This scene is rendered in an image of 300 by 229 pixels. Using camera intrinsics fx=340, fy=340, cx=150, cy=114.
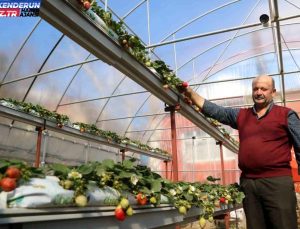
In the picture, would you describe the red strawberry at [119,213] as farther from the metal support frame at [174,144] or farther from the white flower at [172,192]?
the metal support frame at [174,144]

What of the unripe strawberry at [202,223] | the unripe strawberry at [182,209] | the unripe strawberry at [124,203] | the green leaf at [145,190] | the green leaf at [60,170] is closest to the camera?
the green leaf at [60,170]

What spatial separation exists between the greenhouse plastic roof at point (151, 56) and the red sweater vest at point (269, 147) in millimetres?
3579

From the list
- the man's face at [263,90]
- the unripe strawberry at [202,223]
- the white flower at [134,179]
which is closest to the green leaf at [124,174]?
the white flower at [134,179]

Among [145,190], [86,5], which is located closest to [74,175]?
[145,190]

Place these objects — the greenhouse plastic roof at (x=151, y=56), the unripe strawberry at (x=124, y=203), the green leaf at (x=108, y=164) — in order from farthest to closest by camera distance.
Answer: the greenhouse plastic roof at (x=151, y=56) < the green leaf at (x=108, y=164) < the unripe strawberry at (x=124, y=203)

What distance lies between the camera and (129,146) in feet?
39.4

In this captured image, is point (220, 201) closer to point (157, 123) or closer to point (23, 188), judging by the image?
point (23, 188)

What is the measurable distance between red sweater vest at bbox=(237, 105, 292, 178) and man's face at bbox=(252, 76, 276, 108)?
0.38ft

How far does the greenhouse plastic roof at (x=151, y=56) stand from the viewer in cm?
846

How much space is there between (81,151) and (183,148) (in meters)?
4.85

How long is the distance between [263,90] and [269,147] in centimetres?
47

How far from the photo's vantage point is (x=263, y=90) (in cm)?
283

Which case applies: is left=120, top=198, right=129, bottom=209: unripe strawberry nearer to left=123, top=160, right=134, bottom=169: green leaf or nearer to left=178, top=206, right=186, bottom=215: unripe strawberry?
left=123, top=160, right=134, bottom=169: green leaf

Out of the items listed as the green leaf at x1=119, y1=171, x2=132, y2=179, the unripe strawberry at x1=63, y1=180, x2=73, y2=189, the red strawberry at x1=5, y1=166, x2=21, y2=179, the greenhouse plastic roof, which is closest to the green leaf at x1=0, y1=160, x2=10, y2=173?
the red strawberry at x1=5, y1=166, x2=21, y2=179
